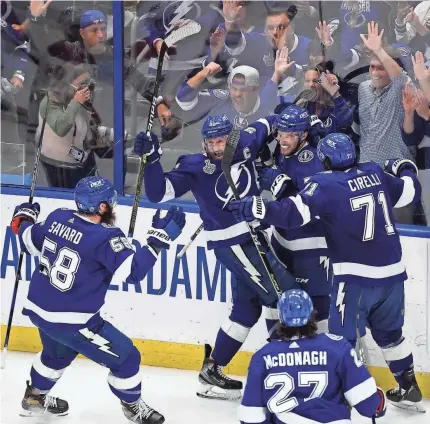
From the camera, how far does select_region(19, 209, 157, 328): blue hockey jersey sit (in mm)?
4883

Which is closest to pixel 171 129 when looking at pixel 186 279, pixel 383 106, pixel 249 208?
pixel 186 279

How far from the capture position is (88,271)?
4.95 metres

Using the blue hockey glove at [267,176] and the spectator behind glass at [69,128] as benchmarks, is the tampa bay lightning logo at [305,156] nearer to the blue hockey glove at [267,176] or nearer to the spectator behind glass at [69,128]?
the blue hockey glove at [267,176]

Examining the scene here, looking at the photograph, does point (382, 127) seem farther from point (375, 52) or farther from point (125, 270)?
point (125, 270)

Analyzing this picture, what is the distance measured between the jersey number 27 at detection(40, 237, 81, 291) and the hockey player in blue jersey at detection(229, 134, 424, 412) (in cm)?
70

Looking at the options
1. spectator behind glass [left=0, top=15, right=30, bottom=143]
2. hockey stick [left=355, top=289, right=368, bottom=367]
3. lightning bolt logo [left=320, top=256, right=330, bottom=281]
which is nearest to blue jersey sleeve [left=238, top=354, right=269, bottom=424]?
hockey stick [left=355, top=289, right=368, bottom=367]

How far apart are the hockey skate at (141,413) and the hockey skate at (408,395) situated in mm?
1084

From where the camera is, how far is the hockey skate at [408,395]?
210 inches

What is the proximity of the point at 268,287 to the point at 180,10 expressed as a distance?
1550mm

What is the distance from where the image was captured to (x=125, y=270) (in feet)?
16.0

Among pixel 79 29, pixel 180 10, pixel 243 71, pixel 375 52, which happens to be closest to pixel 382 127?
pixel 375 52

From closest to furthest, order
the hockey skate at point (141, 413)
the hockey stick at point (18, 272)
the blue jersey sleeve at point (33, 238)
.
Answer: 1. the blue jersey sleeve at point (33, 238)
2. the hockey skate at point (141, 413)
3. the hockey stick at point (18, 272)

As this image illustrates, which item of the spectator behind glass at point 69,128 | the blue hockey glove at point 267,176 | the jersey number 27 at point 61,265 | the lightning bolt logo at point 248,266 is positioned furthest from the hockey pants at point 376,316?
the spectator behind glass at point 69,128

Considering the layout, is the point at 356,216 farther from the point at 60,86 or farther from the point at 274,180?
the point at 60,86
